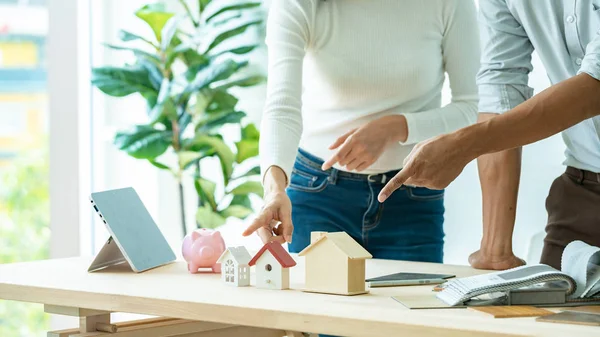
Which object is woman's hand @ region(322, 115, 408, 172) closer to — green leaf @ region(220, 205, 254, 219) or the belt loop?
the belt loop

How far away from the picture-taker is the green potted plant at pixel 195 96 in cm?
259

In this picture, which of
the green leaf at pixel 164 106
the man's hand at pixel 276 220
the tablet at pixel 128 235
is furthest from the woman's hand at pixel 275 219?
the green leaf at pixel 164 106

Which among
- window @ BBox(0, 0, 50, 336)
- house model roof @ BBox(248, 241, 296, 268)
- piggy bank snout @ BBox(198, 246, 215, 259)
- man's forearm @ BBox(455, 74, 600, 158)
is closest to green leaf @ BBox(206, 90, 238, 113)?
window @ BBox(0, 0, 50, 336)

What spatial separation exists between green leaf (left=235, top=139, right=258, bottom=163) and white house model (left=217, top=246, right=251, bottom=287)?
1305 mm

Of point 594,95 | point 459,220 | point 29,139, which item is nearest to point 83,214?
point 29,139

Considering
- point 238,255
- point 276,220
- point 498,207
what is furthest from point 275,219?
point 498,207

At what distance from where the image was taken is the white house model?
1.31 metres

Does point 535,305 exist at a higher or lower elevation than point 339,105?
lower

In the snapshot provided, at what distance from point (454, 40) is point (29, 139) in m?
1.94

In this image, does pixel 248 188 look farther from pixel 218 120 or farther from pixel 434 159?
pixel 434 159

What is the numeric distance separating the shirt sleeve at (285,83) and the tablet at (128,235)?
0.85 feet

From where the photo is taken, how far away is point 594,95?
4.13ft

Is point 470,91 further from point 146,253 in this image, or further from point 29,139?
point 29,139

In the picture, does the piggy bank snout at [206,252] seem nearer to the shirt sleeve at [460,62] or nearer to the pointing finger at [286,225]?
the pointing finger at [286,225]
